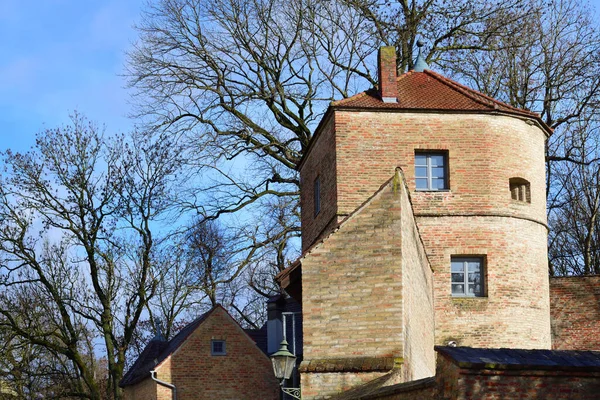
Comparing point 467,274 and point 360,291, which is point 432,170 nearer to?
point 467,274

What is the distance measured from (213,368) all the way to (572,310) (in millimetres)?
10741

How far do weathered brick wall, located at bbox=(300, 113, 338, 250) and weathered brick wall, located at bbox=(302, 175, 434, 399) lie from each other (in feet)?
20.7

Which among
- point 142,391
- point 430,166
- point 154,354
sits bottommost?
point 142,391

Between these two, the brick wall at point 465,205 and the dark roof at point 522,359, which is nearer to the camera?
the dark roof at point 522,359

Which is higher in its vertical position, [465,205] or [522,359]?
[465,205]

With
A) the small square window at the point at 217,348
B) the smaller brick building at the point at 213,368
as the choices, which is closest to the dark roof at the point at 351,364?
the smaller brick building at the point at 213,368

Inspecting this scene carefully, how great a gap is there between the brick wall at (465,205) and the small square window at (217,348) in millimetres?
7497

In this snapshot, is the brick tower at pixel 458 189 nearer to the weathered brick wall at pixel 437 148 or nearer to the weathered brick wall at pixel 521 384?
the weathered brick wall at pixel 437 148

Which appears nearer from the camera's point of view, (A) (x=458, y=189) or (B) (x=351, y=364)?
(B) (x=351, y=364)

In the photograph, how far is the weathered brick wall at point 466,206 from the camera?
23953 millimetres

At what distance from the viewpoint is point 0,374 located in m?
30.8

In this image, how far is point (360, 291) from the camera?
56.3 feet

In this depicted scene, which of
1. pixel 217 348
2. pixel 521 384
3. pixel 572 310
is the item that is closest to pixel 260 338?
pixel 217 348

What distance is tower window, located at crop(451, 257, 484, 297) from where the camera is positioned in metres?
24.5
